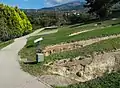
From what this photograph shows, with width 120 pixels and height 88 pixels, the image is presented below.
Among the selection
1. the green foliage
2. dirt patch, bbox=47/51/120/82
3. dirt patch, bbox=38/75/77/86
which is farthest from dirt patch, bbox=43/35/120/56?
the green foliage

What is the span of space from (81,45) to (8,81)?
1424cm

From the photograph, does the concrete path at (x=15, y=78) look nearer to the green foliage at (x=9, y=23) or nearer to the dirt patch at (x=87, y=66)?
the dirt patch at (x=87, y=66)

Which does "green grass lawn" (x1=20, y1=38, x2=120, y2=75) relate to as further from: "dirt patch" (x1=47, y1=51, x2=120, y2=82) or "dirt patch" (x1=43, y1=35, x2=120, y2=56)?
"dirt patch" (x1=43, y1=35, x2=120, y2=56)

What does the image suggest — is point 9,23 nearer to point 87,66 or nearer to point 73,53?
point 73,53

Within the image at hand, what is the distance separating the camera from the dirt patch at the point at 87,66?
59.5 feet

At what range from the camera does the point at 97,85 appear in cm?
1191

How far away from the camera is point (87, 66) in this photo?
19.5 metres

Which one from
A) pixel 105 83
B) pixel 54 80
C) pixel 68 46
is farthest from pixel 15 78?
pixel 68 46

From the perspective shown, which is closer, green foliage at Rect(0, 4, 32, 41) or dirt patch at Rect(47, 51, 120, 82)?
dirt patch at Rect(47, 51, 120, 82)

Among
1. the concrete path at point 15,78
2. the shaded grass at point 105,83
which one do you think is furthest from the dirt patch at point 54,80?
the shaded grass at point 105,83

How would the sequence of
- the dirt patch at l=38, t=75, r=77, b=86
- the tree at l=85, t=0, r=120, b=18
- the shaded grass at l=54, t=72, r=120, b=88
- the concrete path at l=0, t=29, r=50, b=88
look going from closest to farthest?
the shaded grass at l=54, t=72, r=120, b=88, the concrete path at l=0, t=29, r=50, b=88, the dirt patch at l=38, t=75, r=77, b=86, the tree at l=85, t=0, r=120, b=18

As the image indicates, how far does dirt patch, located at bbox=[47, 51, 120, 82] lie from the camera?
1814 cm

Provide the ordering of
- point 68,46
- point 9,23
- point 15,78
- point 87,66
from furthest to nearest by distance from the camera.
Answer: point 9,23 < point 68,46 < point 87,66 < point 15,78

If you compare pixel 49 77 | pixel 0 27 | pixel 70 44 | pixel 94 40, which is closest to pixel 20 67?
pixel 49 77
